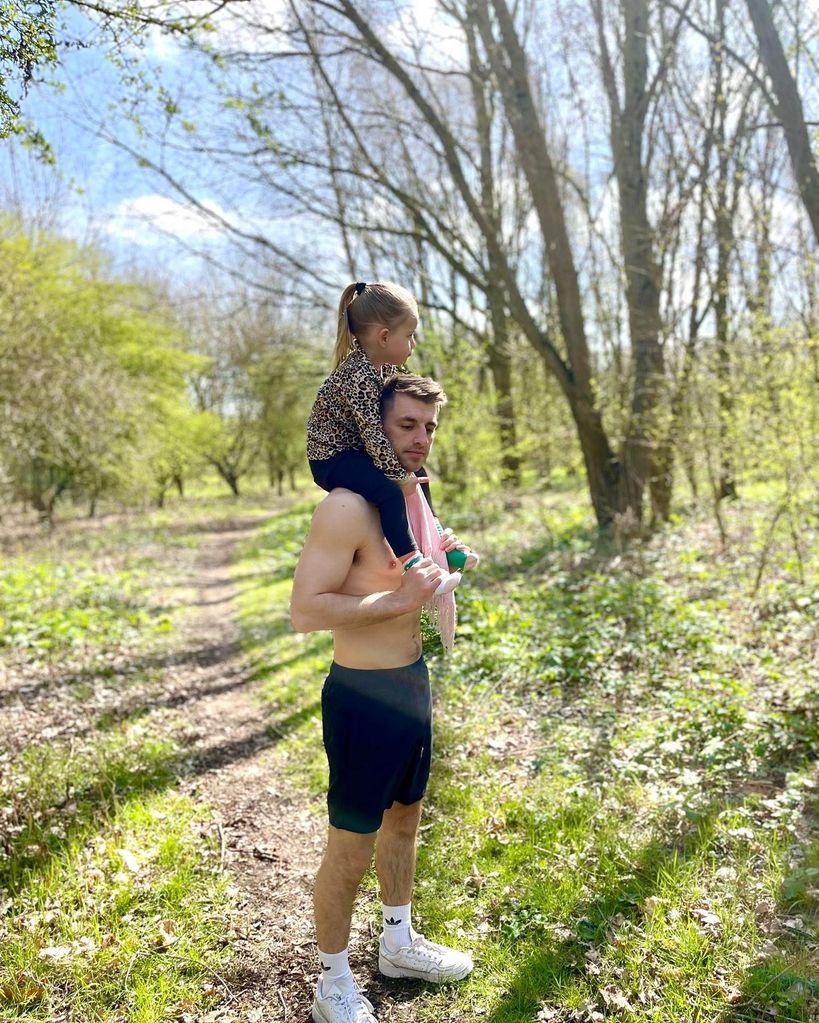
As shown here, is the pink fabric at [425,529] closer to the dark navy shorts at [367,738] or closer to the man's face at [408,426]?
→ the man's face at [408,426]

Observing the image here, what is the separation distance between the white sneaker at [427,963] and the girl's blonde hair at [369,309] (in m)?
2.22

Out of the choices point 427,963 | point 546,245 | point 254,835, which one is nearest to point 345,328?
point 427,963

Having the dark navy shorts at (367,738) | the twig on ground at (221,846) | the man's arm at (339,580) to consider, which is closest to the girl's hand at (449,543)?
the man's arm at (339,580)

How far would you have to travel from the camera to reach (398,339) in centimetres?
227

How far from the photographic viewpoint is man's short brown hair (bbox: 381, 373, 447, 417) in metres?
2.20

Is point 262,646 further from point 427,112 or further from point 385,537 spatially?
point 427,112

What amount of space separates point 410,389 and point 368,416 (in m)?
0.16

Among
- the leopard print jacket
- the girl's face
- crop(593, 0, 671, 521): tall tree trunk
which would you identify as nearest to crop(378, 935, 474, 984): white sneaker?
the leopard print jacket

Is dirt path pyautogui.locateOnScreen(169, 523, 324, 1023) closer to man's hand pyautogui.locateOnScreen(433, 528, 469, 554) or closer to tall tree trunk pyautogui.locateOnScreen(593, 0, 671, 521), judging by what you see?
man's hand pyautogui.locateOnScreen(433, 528, 469, 554)

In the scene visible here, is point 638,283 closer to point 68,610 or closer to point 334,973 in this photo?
point 68,610

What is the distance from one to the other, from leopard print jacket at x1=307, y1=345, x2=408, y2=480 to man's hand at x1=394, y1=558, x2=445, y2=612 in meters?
0.31

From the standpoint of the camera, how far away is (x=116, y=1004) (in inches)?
101

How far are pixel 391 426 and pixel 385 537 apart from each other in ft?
1.18

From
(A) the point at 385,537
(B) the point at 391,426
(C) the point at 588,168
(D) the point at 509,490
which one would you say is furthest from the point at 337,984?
(C) the point at 588,168
